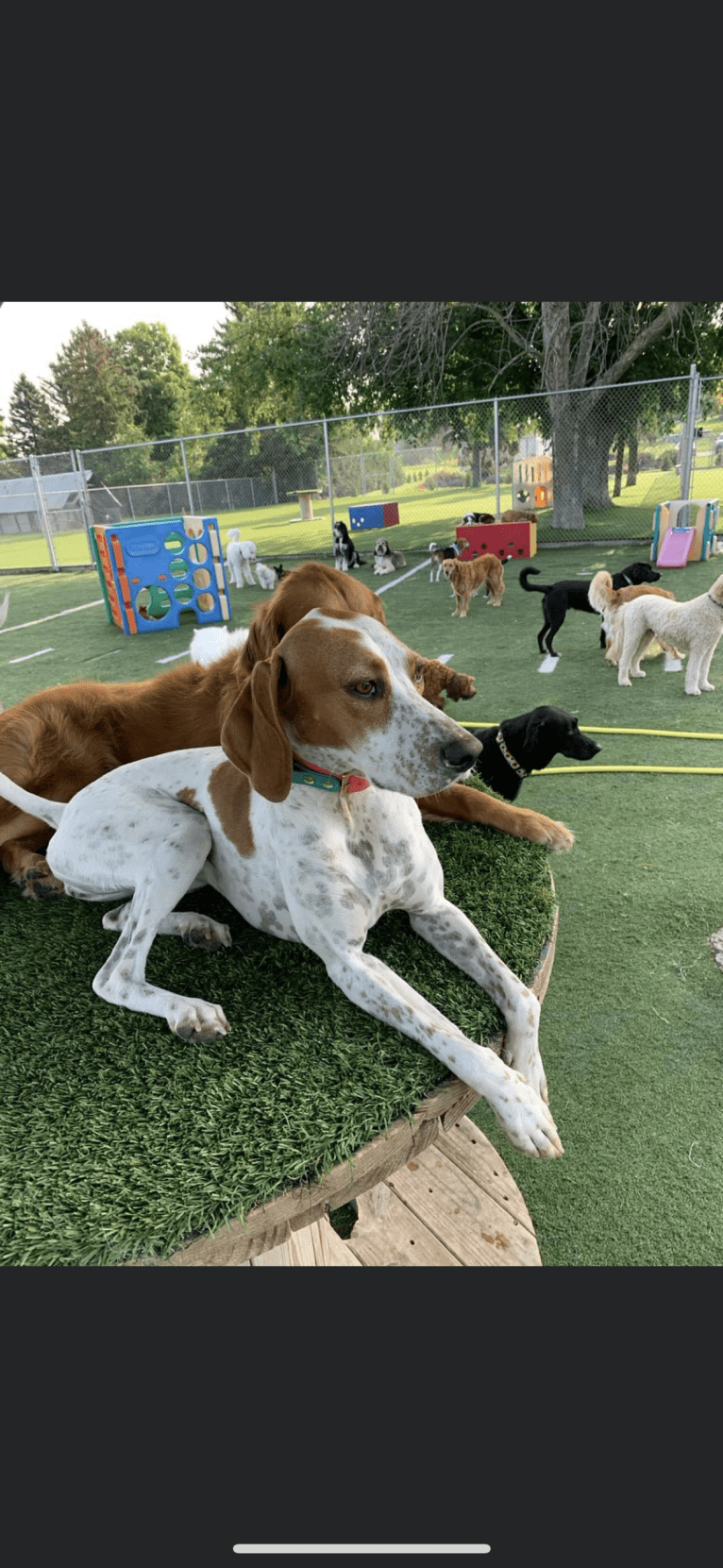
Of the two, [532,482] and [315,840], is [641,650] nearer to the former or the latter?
[315,840]

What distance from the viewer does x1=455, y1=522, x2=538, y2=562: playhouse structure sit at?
1043 centimetres

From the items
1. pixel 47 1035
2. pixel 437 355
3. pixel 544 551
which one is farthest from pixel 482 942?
pixel 437 355

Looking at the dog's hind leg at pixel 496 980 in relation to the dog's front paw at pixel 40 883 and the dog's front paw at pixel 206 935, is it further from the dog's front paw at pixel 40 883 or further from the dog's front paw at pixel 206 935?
the dog's front paw at pixel 40 883

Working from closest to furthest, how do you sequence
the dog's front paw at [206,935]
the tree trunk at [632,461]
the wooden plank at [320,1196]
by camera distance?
the wooden plank at [320,1196] → the dog's front paw at [206,935] → the tree trunk at [632,461]

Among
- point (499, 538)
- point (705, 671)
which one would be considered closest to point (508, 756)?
point (705, 671)

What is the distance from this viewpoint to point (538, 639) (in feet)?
21.7

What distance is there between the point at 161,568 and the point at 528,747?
6896 mm

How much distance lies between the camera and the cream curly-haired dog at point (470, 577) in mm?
8039

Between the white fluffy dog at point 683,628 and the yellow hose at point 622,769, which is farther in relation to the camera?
the white fluffy dog at point 683,628

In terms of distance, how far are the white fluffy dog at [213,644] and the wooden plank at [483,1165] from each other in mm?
1564

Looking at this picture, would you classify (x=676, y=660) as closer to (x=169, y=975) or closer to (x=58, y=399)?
(x=169, y=975)

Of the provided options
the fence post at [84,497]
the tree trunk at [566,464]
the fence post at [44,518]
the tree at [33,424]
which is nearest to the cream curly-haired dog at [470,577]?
the tree trunk at [566,464]

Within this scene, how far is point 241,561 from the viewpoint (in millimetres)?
10656

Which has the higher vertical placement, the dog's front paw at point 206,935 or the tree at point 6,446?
the tree at point 6,446
